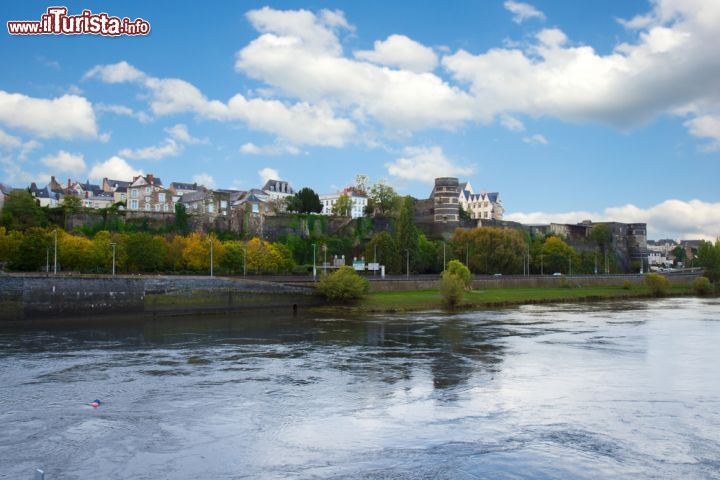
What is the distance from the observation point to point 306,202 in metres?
114

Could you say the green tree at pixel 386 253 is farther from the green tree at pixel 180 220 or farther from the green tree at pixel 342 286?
the green tree at pixel 180 220

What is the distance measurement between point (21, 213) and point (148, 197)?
103 ft

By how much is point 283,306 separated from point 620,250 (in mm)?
104230

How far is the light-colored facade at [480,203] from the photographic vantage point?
16238cm

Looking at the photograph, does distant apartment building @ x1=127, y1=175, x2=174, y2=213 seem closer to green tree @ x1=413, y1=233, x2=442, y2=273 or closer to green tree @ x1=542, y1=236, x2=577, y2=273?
green tree @ x1=413, y1=233, x2=442, y2=273

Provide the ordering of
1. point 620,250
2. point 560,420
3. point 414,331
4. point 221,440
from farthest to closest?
point 620,250 → point 414,331 → point 560,420 → point 221,440

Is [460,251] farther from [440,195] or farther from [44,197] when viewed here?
[44,197]

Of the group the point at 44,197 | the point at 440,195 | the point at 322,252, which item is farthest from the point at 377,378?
the point at 44,197

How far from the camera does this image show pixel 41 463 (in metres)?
15.6

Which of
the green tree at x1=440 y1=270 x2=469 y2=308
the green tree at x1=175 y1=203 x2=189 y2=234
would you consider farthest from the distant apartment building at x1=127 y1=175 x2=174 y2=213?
the green tree at x1=440 y1=270 x2=469 y2=308

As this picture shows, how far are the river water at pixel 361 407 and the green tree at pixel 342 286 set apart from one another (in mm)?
22846

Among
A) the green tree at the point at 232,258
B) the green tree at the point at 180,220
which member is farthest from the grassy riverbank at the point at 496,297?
the green tree at the point at 180,220

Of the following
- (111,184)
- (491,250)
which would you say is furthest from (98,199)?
(491,250)

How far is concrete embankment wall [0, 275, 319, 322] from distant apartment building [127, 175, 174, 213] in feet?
157
